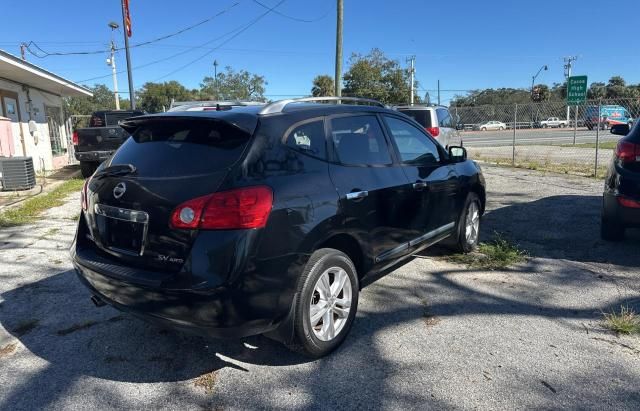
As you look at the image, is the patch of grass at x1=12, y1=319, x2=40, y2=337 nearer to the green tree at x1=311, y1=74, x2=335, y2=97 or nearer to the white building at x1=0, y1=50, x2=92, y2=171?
the white building at x1=0, y1=50, x2=92, y2=171

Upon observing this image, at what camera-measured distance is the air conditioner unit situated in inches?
390

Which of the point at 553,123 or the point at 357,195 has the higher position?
the point at 553,123

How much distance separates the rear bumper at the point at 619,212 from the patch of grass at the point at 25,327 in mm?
5603

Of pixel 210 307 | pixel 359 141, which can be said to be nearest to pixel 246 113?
pixel 359 141

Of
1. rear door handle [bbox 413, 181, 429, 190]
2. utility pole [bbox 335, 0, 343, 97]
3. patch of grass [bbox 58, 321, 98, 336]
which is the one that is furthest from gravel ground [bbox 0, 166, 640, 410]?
utility pole [bbox 335, 0, 343, 97]

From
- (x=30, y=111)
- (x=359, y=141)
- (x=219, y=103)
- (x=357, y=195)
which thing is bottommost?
(x=357, y=195)

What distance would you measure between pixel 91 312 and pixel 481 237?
4581 millimetres

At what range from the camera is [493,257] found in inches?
202

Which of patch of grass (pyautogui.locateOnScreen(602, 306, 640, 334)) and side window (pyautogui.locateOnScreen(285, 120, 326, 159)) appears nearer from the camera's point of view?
side window (pyautogui.locateOnScreen(285, 120, 326, 159))

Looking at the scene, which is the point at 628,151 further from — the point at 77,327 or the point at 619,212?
the point at 77,327

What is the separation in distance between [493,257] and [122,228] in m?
3.88

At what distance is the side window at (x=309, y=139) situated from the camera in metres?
2.99

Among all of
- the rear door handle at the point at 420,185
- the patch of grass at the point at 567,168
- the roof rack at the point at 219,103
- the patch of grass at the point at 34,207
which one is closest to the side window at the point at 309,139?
the roof rack at the point at 219,103

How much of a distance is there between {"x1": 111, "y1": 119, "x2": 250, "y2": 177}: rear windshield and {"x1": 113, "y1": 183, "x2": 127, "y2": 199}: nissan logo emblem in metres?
0.13
